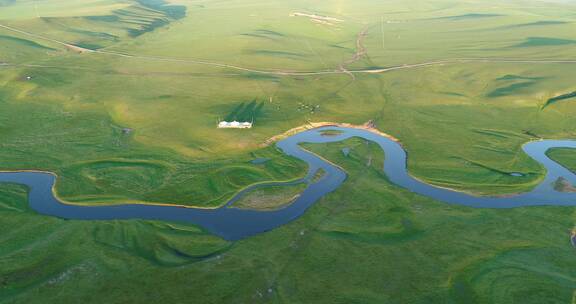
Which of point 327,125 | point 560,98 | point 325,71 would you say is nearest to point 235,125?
point 327,125

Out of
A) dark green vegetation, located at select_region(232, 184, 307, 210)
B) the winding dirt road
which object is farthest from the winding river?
the winding dirt road

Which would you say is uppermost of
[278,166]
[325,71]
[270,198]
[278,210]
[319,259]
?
[325,71]

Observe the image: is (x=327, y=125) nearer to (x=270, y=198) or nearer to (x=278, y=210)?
(x=270, y=198)

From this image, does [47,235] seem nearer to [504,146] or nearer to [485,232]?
[485,232]

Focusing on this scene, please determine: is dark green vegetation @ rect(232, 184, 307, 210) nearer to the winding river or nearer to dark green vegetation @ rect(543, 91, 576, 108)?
the winding river

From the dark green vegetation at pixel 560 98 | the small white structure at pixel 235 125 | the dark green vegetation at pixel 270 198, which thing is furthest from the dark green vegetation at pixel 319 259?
the dark green vegetation at pixel 560 98

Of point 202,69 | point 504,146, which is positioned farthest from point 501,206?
point 202,69

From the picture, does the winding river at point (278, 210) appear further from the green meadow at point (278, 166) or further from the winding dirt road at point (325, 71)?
the winding dirt road at point (325, 71)
